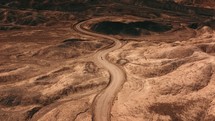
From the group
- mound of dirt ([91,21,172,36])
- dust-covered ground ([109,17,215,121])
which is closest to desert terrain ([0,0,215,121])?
dust-covered ground ([109,17,215,121])

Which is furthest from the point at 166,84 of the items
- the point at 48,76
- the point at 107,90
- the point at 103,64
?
the point at 48,76

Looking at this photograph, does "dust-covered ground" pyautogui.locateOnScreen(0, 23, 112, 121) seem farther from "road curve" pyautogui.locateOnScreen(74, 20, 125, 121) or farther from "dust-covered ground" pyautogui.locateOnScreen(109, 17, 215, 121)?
"dust-covered ground" pyautogui.locateOnScreen(109, 17, 215, 121)

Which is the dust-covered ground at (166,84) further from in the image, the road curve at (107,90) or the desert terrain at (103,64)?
the road curve at (107,90)

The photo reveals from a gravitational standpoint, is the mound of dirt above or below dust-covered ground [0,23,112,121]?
above

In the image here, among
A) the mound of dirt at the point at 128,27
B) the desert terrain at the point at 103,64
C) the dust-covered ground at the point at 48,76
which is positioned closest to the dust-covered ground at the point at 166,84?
the desert terrain at the point at 103,64

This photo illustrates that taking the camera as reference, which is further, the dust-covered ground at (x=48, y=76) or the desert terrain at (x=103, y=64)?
the dust-covered ground at (x=48, y=76)

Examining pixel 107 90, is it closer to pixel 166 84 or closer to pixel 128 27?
pixel 166 84

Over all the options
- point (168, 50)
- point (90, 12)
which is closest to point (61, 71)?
point (168, 50)

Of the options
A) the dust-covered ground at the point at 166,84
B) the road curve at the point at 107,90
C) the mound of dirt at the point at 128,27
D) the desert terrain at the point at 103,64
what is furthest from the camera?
the mound of dirt at the point at 128,27
